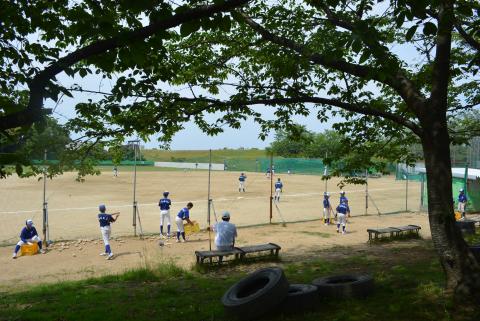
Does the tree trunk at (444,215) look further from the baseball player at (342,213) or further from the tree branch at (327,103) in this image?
the baseball player at (342,213)

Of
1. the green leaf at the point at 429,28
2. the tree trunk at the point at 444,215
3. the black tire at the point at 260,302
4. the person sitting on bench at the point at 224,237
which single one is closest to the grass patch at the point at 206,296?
the black tire at the point at 260,302

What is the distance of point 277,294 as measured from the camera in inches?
279

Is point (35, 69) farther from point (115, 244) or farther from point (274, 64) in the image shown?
point (115, 244)

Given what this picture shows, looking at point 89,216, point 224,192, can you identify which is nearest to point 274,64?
point 89,216

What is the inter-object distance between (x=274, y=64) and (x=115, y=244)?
10.5m

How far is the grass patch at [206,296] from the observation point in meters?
7.11

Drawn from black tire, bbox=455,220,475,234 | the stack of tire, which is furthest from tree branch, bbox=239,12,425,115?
black tire, bbox=455,220,475,234

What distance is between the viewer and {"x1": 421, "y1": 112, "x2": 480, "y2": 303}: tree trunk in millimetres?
7246

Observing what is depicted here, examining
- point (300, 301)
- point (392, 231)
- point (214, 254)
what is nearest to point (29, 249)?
point (214, 254)

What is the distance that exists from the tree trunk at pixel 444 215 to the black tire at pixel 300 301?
2185 millimetres

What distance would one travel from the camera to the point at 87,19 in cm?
482

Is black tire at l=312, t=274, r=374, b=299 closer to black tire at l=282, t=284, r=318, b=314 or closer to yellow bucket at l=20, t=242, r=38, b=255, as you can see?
black tire at l=282, t=284, r=318, b=314

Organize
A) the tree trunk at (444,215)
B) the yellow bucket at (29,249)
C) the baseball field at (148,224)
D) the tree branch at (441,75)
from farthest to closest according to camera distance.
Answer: the yellow bucket at (29,249), the baseball field at (148,224), the tree branch at (441,75), the tree trunk at (444,215)

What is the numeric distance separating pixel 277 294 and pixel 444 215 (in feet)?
9.76
